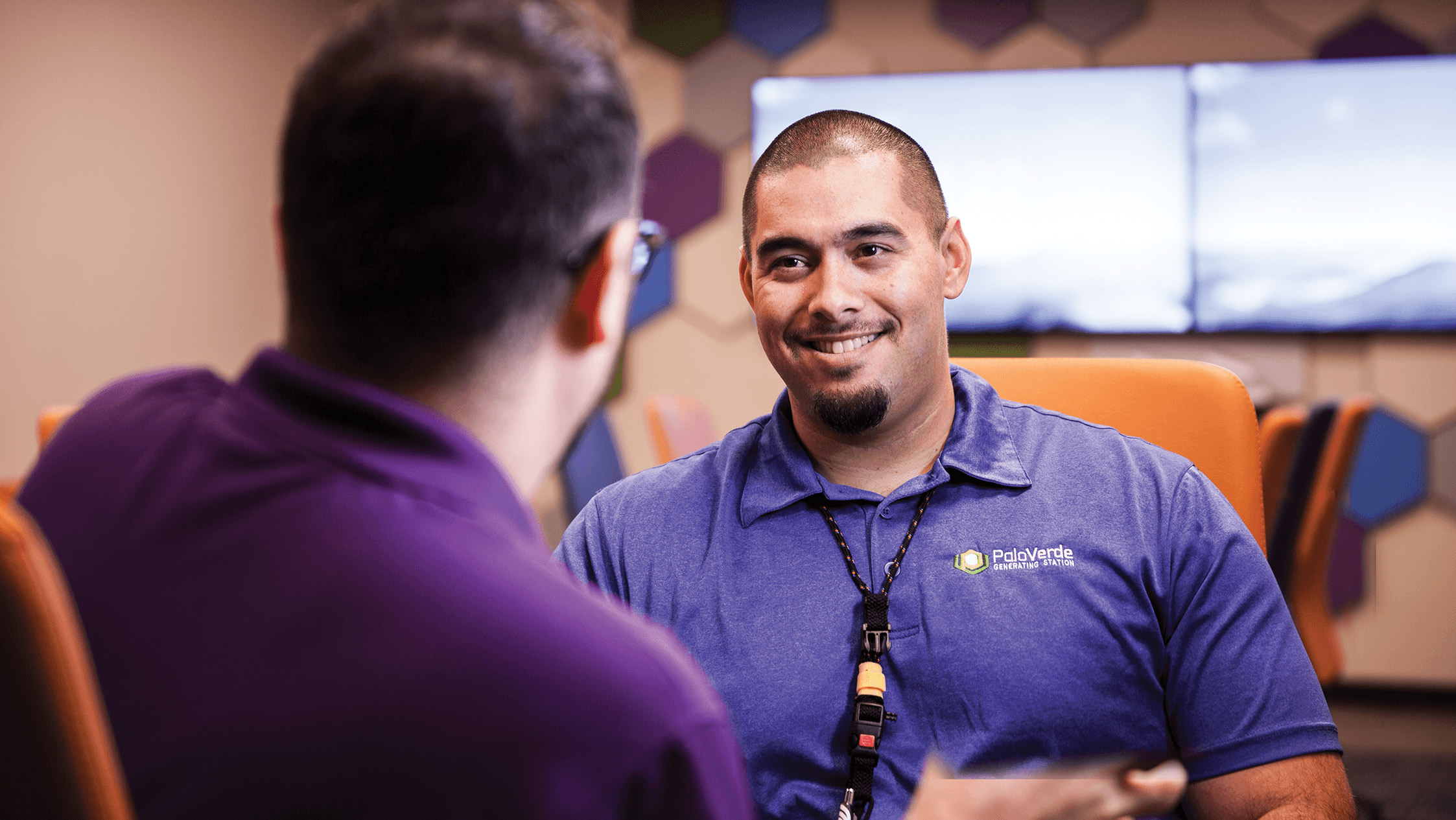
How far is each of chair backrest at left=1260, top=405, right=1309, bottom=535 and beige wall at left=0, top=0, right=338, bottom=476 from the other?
2.36 m

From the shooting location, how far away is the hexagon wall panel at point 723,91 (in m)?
4.02

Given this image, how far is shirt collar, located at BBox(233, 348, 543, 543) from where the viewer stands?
49 centimetres

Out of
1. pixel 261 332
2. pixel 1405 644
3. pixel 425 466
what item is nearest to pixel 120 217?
pixel 261 332

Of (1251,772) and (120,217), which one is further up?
(120,217)

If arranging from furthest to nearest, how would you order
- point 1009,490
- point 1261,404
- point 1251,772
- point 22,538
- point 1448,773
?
point 1261,404, point 1448,773, point 1009,490, point 1251,772, point 22,538

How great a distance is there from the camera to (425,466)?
1.63ft

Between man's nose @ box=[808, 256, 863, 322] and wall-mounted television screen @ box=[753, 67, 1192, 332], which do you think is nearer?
man's nose @ box=[808, 256, 863, 322]

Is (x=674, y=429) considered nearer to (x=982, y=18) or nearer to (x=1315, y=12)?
(x=982, y=18)

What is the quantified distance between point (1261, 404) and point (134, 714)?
369cm

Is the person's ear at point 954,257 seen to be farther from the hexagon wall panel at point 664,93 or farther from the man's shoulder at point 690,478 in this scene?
the hexagon wall panel at point 664,93

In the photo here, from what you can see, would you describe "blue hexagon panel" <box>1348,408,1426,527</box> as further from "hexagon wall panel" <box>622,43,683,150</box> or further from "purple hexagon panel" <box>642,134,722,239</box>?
"hexagon wall panel" <box>622,43,683,150</box>

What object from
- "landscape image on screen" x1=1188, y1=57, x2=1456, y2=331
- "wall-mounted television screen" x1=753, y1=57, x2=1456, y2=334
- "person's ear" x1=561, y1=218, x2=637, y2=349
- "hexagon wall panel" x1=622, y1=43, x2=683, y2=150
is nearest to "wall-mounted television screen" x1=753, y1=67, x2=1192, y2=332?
"wall-mounted television screen" x1=753, y1=57, x2=1456, y2=334

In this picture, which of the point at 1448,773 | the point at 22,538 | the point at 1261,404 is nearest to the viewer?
the point at 22,538

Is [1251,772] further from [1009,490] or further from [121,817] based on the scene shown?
[121,817]
